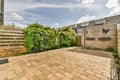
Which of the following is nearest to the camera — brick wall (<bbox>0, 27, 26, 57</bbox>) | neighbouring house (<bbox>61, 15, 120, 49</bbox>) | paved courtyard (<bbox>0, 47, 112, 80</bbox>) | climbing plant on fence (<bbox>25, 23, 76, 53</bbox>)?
paved courtyard (<bbox>0, 47, 112, 80</bbox>)

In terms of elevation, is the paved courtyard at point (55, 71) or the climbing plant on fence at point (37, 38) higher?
the climbing plant on fence at point (37, 38)

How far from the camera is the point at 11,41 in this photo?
18.0ft

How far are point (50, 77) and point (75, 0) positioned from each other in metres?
7.77

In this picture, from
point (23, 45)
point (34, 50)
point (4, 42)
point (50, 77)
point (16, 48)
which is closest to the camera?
point (50, 77)

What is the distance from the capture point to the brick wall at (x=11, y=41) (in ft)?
16.7

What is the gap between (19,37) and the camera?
19.1 feet

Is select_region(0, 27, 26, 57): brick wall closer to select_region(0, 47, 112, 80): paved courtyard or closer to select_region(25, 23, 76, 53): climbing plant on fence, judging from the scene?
select_region(25, 23, 76, 53): climbing plant on fence

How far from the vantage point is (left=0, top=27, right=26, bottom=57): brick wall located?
5086mm

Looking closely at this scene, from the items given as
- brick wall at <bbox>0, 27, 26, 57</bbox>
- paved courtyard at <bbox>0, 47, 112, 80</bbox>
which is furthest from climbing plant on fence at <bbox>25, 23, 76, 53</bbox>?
paved courtyard at <bbox>0, 47, 112, 80</bbox>

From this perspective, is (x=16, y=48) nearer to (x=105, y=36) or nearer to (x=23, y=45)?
(x=23, y=45)

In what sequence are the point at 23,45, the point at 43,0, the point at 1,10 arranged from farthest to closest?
the point at 1,10, the point at 43,0, the point at 23,45

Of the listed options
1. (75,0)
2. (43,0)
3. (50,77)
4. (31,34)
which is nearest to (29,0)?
(43,0)

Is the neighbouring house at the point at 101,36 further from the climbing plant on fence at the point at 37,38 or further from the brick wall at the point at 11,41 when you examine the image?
the brick wall at the point at 11,41

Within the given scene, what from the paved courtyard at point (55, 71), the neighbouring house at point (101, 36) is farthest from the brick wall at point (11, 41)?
the neighbouring house at point (101, 36)
